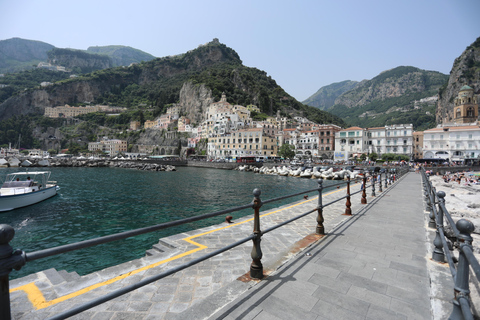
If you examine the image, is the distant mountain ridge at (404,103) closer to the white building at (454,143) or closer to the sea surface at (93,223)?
the white building at (454,143)

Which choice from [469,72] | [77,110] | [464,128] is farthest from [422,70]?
[77,110]

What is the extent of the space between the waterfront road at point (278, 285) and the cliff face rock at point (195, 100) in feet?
364

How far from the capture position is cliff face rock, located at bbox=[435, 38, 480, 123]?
93500 mm

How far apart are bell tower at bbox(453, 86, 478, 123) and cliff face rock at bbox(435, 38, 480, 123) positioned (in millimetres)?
8842

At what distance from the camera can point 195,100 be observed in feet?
388

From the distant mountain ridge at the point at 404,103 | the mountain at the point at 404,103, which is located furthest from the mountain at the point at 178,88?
the mountain at the point at 404,103

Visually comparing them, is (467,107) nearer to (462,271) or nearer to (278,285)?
(462,271)

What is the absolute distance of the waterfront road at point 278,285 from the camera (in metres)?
2.88

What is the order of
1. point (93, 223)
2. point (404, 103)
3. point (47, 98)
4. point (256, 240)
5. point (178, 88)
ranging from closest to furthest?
point (256, 240), point (93, 223), point (47, 98), point (178, 88), point (404, 103)

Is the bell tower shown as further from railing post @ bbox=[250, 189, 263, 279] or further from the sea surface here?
railing post @ bbox=[250, 189, 263, 279]

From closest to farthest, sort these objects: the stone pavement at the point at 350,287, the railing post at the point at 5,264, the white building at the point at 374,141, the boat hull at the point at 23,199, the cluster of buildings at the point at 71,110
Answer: the railing post at the point at 5,264, the stone pavement at the point at 350,287, the boat hull at the point at 23,199, the white building at the point at 374,141, the cluster of buildings at the point at 71,110

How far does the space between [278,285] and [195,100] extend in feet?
400

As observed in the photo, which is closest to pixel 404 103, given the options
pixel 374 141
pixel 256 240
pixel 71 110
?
pixel 374 141

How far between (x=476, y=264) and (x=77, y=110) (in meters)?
187
